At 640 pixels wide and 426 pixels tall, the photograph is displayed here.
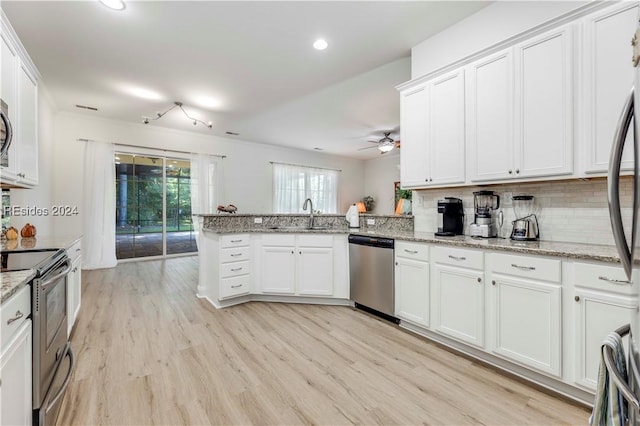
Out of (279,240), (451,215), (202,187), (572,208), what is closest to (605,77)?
(572,208)

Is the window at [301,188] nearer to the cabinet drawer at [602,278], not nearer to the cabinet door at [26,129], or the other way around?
the cabinet door at [26,129]

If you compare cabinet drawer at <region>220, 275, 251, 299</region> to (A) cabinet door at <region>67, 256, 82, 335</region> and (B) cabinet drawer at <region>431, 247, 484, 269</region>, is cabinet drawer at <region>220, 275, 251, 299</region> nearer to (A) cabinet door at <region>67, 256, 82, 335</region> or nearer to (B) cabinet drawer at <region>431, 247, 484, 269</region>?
(A) cabinet door at <region>67, 256, 82, 335</region>

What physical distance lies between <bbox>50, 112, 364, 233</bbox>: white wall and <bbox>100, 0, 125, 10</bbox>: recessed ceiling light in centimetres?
331

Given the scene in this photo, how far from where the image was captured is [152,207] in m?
5.95

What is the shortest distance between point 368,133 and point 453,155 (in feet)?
12.8

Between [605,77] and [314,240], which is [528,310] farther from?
[314,240]

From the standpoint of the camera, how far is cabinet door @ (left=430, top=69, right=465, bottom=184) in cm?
252

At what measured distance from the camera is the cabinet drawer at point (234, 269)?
10.6ft

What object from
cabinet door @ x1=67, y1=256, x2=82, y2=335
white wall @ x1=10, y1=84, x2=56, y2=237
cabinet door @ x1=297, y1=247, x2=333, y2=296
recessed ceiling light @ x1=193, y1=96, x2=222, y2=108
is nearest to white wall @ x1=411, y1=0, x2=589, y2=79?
cabinet door @ x1=297, y1=247, x2=333, y2=296

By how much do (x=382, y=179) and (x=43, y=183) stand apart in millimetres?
7812

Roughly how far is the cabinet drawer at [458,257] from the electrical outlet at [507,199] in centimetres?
69

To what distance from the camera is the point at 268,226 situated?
151 inches

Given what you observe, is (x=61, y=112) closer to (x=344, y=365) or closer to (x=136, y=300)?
(x=136, y=300)

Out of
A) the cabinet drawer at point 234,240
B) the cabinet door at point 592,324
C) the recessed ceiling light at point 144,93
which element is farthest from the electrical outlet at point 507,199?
the recessed ceiling light at point 144,93
